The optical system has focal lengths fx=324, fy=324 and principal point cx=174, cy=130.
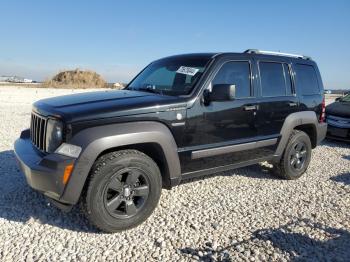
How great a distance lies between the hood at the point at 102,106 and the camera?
3338 millimetres

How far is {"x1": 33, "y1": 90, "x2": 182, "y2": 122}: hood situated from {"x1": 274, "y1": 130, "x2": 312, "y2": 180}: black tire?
244cm

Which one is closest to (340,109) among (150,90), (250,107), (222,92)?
(250,107)

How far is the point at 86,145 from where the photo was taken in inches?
126

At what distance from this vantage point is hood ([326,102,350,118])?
868 centimetres

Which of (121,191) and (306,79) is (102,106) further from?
(306,79)

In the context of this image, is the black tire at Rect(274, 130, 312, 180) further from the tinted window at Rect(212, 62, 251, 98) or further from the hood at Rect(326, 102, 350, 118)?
the hood at Rect(326, 102, 350, 118)

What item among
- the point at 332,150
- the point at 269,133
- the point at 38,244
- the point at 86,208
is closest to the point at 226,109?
the point at 269,133

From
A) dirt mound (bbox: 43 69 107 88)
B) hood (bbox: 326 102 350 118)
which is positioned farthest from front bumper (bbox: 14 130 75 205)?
dirt mound (bbox: 43 69 107 88)

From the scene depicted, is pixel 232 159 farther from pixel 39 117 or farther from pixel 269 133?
pixel 39 117

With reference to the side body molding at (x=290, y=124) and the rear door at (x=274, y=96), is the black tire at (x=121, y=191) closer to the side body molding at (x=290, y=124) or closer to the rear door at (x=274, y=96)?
the rear door at (x=274, y=96)

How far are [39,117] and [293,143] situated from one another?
3885 mm

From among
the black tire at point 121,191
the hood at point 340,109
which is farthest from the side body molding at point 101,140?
the hood at point 340,109

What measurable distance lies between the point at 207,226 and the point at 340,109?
697 cm

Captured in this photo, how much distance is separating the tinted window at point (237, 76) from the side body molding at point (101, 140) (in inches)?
48.2
